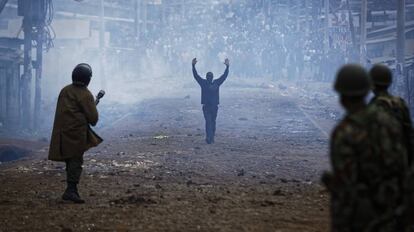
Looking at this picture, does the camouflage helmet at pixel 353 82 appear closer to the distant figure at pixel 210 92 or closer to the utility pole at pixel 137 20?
the distant figure at pixel 210 92

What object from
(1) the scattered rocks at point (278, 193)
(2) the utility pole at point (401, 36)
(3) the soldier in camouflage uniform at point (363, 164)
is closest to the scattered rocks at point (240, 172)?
(1) the scattered rocks at point (278, 193)

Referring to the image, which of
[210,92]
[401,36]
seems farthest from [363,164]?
[401,36]

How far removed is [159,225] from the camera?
267 inches

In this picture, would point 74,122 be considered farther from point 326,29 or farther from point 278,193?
point 326,29

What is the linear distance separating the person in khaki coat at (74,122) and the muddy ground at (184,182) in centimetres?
65

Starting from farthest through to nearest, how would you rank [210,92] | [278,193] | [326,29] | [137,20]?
[137,20], [326,29], [210,92], [278,193]

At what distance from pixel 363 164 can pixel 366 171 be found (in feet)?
0.14

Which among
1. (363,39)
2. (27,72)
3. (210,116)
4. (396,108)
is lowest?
(210,116)

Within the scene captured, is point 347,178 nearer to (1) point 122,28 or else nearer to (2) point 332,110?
(2) point 332,110

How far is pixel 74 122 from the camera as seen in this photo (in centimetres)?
761

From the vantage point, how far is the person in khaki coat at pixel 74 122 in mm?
7562

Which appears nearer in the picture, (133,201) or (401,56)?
(133,201)

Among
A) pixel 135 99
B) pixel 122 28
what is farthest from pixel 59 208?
pixel 122 28

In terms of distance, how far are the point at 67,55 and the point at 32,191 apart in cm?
2448
